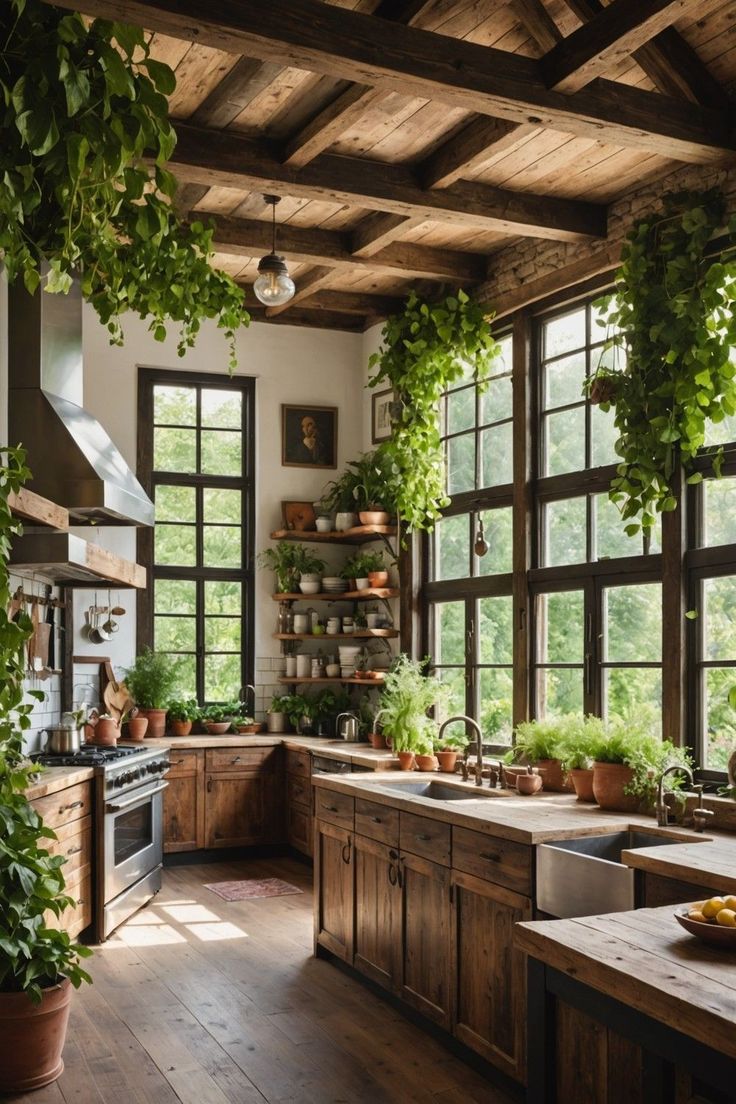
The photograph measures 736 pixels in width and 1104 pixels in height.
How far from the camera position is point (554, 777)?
17.4 ft

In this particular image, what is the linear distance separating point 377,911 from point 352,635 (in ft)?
10.2

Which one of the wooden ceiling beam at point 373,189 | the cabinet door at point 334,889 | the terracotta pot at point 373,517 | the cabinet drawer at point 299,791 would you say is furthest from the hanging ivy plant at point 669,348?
the cabinet drawer at point 299,791

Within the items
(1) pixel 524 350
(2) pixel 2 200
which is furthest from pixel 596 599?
(2) pixel 2 200

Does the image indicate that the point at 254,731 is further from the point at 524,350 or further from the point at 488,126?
the point at 488,126

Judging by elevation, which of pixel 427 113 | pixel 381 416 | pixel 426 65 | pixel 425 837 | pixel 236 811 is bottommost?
pixel 236 811

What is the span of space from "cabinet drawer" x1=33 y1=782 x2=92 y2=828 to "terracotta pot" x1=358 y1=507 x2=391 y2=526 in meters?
2.83

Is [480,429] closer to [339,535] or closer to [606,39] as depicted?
[339,535]

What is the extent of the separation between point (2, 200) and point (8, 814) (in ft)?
6.51

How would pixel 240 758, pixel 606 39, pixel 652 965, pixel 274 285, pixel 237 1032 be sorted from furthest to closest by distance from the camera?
pixel 240 758
pixel 274 285
pixel 237 1032
pixel 606 39
pixel 652 965

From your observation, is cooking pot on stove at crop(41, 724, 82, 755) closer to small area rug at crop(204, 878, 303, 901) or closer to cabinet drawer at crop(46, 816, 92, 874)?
cabinet drawer at crop(46, 816, 92, 874)


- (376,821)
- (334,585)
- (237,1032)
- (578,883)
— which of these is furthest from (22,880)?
(334,585)

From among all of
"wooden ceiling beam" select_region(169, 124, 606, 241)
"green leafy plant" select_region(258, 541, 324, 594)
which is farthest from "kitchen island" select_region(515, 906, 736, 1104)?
"green leafy plant" select_region(258, 541, 324, 594)

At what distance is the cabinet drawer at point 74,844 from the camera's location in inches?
208

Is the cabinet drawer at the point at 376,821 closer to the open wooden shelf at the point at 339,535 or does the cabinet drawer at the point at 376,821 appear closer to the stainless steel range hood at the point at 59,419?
the stainless steel range hood at the point at 59,419
